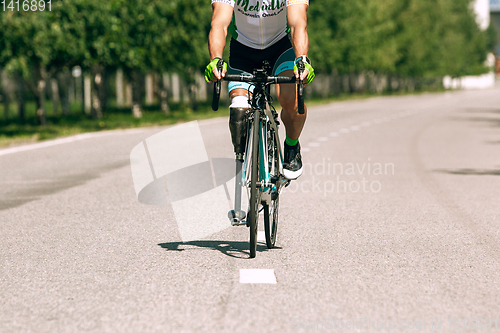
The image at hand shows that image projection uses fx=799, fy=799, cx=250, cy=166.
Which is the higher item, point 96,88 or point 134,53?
point 134,53

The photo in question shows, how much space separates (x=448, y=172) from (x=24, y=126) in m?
14.4

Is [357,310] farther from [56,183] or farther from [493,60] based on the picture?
[493,60]

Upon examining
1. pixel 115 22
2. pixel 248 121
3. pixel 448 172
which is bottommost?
pixel 448 172

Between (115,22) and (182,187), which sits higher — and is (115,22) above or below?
above

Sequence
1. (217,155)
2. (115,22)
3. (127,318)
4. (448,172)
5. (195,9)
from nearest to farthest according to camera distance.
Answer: (127,318)
(448,172)
(217,155)
(115,22)
(195,9)

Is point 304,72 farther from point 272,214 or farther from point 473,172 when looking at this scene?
point 473,172

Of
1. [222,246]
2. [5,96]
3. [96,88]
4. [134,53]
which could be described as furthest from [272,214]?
[96,88]

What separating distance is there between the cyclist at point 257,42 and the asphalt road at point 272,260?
3.42 feet

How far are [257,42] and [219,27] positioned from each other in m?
0.32

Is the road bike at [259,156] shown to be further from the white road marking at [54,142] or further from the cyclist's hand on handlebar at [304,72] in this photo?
the white road marking at [54,142]

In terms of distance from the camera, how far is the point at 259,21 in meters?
5.46

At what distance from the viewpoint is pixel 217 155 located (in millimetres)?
13617

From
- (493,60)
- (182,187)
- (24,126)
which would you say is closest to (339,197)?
(182,187)

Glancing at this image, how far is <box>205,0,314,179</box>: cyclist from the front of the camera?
5367mm
